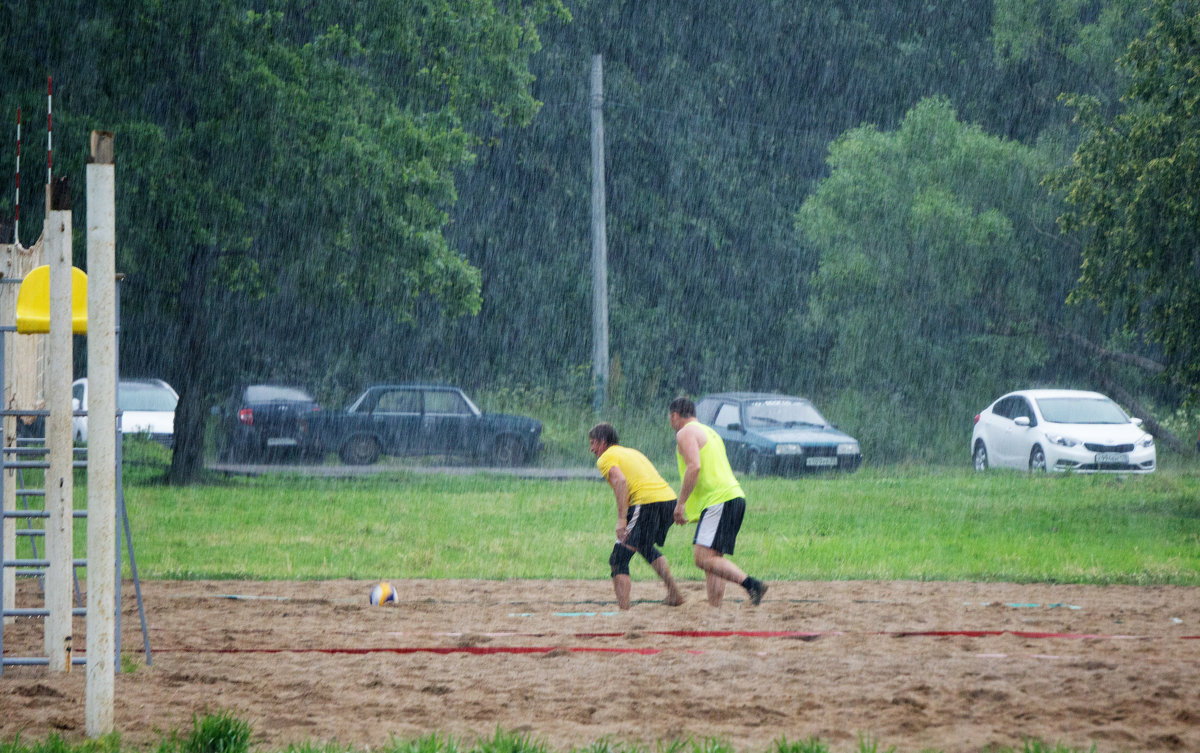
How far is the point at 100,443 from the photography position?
18.0 ft

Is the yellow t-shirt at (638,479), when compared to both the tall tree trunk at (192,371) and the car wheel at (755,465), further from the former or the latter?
the tall tree trunk at (192,371)

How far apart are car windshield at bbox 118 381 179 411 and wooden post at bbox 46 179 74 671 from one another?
22867mm

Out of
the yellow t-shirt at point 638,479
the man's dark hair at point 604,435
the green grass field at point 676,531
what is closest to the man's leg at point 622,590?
the yellow t-shirt at point 638,479

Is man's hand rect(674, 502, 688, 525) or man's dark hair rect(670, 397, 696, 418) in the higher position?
man's dark hair rect(670, 397, 696, 418)

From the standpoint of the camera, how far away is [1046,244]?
97.0ft

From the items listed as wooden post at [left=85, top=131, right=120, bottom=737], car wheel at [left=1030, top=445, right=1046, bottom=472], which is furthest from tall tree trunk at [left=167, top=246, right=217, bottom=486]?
wooden post at [left=85, top=131, right=120, bottom=737]

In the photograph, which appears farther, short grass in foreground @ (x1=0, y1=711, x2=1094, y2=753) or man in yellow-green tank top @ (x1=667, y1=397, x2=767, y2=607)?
man in yellow-green tank top @ (x1=667, y1=397, x2=767, y2=607)

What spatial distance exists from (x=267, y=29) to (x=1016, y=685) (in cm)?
1801

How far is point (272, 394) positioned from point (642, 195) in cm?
1467

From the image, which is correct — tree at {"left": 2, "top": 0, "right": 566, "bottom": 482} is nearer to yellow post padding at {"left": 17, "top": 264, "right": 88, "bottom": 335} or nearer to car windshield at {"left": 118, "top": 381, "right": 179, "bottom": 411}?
car windshield at {"left": 118, "top": 381, "right": 179, "bottom": 411}

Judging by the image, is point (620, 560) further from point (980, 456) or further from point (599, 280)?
point (599, 280)

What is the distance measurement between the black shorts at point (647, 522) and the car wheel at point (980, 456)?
634 inches

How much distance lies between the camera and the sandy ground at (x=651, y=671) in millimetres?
5555

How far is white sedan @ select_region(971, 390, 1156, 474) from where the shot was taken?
22.1m
